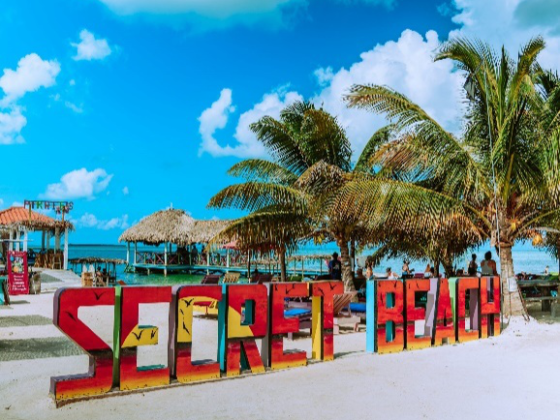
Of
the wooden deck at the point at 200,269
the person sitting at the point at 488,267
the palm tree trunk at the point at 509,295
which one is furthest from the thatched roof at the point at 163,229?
the palm tree trunk at the point at 509,295

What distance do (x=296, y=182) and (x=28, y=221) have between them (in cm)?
2073

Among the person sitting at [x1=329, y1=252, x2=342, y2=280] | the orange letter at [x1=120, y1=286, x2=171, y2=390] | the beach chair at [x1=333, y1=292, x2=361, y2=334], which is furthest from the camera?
the person sitting at [x1=329, y1=252, x2=342, y2=280]

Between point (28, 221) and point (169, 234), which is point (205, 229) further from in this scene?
point (28, 221)

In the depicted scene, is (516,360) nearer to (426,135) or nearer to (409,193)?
(409,193)

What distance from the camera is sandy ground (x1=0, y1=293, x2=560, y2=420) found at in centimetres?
511

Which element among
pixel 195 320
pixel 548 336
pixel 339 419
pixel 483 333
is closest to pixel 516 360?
pixel 483 333

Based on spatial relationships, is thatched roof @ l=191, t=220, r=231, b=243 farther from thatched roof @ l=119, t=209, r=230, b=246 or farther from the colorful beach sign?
the colorful beach sign

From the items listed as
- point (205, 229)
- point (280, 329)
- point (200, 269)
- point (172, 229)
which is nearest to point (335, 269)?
point (280, 329)

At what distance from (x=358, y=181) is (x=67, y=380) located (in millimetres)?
7270

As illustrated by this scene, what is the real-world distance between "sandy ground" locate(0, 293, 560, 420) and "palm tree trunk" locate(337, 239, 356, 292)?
5.62 metres

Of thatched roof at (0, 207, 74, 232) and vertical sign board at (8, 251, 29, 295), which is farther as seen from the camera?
thatched roof at (0, 207, 74, 232)

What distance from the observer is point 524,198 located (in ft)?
35.8

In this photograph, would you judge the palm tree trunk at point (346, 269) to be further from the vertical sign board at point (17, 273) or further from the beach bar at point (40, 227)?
the beach bar at point (40, 227)

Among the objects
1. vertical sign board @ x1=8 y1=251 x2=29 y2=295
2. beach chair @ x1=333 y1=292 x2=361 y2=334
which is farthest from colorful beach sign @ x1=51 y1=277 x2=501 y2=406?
vertical sign board @ x1=8 y1=251 x2=29 y2=295
